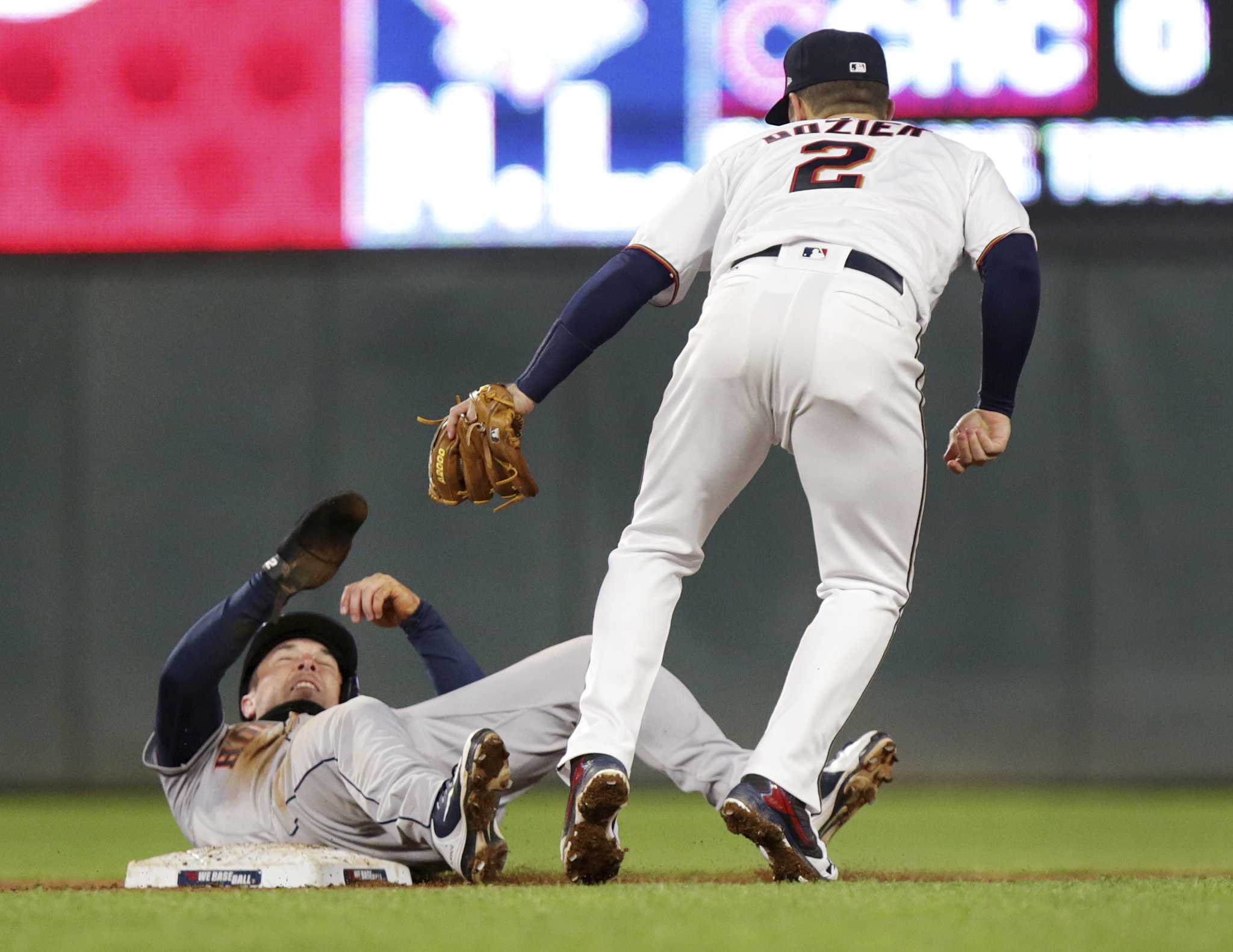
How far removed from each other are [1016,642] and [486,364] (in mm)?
2427

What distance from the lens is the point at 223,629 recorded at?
3170mm

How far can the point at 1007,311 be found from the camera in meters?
2.90

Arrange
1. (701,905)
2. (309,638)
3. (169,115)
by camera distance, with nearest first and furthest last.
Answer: (701,905), (309,638), (169,115)

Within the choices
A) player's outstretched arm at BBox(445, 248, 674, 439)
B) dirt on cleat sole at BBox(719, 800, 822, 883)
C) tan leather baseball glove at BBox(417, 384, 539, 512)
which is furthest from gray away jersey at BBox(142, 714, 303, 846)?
dirt on cleat sole at BBox(719, 800, 822, 883)

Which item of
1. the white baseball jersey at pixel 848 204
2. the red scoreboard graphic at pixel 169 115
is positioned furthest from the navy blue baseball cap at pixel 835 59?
the red scoreboard graphic at pixel 169 115

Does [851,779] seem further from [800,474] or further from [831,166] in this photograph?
[831,166]

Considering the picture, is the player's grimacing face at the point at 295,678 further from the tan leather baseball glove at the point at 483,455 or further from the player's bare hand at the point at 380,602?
the tan leather baseball glove at the point at 483,455

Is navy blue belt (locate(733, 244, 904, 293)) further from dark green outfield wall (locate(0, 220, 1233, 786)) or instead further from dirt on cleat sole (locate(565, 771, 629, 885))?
dark green outfield wall (locate(0, 220, 1233, 786))

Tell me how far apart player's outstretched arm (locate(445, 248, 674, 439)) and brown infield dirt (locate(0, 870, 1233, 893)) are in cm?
88

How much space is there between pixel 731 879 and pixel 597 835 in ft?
2.00

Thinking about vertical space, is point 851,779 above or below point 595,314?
below

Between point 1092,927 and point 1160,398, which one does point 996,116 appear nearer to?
point 1160,398

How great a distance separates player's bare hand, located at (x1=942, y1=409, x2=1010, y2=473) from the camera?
290 cm

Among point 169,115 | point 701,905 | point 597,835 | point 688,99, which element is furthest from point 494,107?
point 701,905
